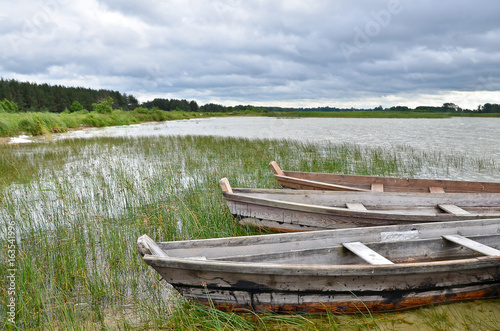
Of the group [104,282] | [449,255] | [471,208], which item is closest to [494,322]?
[449,255]

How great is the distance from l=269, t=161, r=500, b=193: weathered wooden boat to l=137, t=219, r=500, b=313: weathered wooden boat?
2496 mm

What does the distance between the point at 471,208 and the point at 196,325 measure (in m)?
4.66

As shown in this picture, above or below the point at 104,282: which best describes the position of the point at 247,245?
above

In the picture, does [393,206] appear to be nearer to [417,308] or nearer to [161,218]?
[417,308]

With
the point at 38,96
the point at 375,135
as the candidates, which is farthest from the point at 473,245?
the point at 38,96

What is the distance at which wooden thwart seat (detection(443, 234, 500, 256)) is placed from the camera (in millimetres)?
2979

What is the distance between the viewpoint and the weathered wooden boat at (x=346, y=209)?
4.39 meters

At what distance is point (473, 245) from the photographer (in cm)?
313

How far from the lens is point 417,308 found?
9.44ft

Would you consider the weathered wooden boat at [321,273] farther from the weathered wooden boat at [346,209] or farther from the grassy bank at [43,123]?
the grassy bank at [43,123]

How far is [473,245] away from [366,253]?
3.66 feet

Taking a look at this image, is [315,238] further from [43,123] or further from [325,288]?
[43,123]

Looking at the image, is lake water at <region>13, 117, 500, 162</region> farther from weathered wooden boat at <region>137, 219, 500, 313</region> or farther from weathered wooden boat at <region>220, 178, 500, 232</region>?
weathered wooden boat at <region>137, 219, 500, 313</region>

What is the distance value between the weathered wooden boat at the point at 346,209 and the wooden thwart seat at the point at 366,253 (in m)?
1.23
